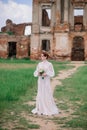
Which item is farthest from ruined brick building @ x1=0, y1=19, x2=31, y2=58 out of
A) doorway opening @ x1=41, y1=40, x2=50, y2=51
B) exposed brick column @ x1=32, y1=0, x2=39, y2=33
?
exposed brick column @ x1=32, y1=0, x2=39, y2=33

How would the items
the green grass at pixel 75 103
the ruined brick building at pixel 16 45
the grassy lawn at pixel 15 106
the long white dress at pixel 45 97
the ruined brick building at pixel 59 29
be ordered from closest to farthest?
the grassy lawn at pixel 15 106 < the green grass at pixel 75 103 < the long white dress at pixel 45 97 < the ruined brick building at pixel 59 29 < the ruined brick building at pixel 16 45

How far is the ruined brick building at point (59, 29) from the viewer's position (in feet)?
119

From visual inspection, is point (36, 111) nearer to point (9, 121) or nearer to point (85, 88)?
point (9, 121)

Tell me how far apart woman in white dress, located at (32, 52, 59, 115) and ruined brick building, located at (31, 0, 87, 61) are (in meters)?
27.3

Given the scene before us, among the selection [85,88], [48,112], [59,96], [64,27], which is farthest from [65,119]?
[64,27]

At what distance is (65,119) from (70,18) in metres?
29.8

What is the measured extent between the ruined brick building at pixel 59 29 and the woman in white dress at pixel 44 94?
89.5 feet

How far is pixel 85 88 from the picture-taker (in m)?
14.1

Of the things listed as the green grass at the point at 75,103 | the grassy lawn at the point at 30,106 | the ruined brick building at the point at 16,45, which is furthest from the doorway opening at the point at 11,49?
the grassy lawn at the point at 30,106

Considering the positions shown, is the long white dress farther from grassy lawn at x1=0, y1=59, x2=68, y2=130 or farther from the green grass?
the green grass

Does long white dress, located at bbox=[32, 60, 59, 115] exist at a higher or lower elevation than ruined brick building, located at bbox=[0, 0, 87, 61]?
lower

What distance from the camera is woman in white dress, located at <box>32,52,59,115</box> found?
28.5ft

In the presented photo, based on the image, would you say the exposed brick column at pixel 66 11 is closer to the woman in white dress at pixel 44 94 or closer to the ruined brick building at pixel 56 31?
the ruined brick building at pixel 56 31

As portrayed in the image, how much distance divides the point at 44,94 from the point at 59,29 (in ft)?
92.4
